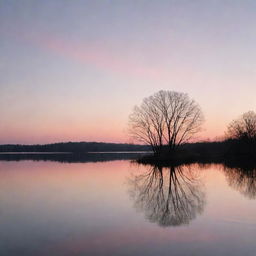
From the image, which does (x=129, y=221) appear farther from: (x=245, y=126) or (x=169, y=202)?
(x=245, y=126)

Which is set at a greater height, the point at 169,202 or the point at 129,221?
the point at 169,202

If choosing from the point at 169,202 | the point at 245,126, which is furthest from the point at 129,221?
the point at 245,126

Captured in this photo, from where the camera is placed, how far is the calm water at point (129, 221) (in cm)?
798

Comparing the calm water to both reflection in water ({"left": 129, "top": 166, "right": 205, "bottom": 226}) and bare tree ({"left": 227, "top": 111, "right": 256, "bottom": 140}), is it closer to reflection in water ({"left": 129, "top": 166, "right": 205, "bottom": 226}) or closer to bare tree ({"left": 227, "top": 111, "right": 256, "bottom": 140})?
reflection in water ({"left": 129, "top": 166, "right": 205, "bottom": 226})

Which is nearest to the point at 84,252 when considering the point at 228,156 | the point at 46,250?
the point at 46,250

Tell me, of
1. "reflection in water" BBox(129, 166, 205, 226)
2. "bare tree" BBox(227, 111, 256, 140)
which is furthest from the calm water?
"bare tree" BBox(227, 111, 256, 140)

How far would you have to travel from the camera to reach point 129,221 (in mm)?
11031

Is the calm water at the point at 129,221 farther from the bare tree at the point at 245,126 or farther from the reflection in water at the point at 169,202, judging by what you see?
the bare tree at the point at 245,126

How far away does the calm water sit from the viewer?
7.98m

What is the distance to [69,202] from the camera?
1502 cm

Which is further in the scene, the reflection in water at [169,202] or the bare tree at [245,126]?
the bare tree at [245,126]

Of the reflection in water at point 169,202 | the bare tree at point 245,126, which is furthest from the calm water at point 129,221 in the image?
the bare tree at point 245,126

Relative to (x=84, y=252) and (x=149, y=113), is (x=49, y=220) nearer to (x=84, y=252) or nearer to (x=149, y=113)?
(x=84, y=252)

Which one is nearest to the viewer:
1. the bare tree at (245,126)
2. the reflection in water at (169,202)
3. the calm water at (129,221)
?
the calm water at (129,221)
